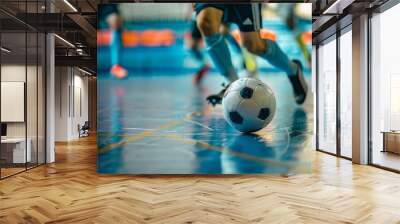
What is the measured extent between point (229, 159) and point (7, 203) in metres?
3.30

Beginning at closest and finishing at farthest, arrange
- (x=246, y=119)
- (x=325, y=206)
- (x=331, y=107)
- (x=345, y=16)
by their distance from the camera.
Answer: (x=325, y=206), (x=246, y=119), (x=345, y=16), (x=331, y=107)

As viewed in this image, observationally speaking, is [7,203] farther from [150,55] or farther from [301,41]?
[301,41]

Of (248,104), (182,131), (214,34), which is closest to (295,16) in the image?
(214,34)

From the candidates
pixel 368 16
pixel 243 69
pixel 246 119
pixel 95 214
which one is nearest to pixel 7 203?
pixel 95 214

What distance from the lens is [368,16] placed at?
24.6ft

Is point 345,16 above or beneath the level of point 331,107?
above

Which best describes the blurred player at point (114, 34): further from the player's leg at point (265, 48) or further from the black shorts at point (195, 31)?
the player's leg at point (265, 48)

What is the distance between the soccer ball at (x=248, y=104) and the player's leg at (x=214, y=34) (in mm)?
447

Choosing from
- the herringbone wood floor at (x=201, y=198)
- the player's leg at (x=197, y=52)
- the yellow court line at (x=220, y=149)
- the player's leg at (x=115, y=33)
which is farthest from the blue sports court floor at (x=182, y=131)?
the player's leg at (x=115, y=33)

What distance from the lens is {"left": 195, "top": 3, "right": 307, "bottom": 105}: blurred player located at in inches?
247

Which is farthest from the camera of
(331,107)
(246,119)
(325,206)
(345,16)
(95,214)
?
(331,107)

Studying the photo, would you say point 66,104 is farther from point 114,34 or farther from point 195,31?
point 195,31

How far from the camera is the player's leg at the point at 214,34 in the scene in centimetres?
628

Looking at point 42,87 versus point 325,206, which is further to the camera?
point 42,87
